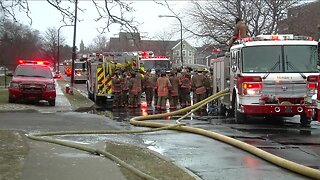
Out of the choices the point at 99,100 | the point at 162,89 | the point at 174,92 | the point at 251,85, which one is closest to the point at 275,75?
the point at 251,85

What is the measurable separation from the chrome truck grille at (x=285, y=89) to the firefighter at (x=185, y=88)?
8390 mm

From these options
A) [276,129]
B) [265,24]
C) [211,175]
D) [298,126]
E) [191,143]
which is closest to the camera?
[211,175]

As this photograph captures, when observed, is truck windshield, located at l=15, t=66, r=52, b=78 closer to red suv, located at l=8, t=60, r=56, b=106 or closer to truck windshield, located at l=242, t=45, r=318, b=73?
red suv, located at l=8, t=60, r=56, b=106

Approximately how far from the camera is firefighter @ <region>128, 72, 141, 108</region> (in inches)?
823

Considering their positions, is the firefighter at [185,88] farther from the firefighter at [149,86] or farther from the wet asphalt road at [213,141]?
the wet asphalt road at [213,141]

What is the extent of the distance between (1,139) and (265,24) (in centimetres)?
2610

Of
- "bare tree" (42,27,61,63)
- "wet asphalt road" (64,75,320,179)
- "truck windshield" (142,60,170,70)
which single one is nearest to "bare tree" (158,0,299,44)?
"truck windshield" (142,60,170,70)

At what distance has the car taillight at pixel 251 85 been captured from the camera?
1316cm

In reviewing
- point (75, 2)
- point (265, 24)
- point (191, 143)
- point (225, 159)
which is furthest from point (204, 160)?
point (265, 24)

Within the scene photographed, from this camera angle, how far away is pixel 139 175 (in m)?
6.75

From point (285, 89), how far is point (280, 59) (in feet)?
2.99

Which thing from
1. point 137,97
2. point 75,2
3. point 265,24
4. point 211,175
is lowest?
point 211,175

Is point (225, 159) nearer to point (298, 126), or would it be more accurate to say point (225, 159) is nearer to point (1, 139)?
point (1, 139)

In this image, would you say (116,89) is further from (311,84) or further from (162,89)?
(311,84)
